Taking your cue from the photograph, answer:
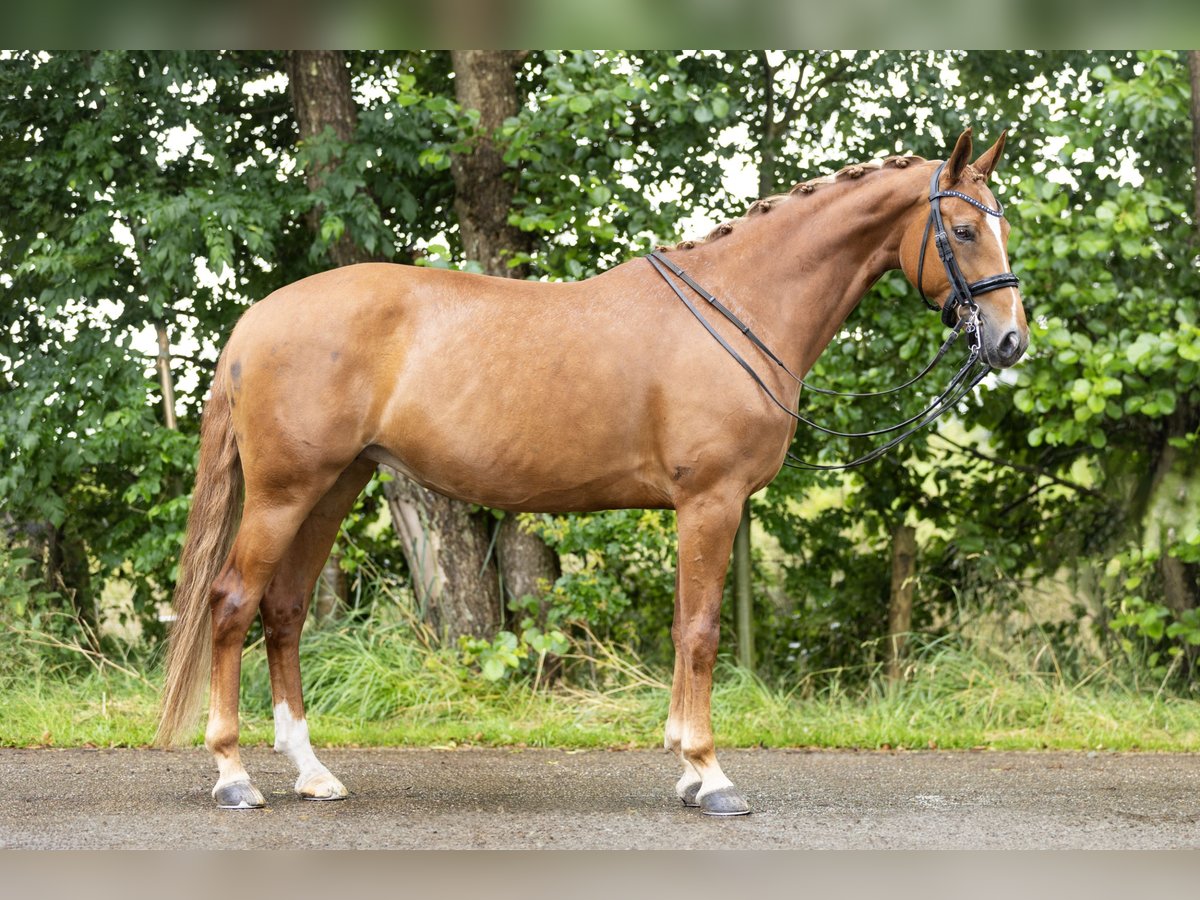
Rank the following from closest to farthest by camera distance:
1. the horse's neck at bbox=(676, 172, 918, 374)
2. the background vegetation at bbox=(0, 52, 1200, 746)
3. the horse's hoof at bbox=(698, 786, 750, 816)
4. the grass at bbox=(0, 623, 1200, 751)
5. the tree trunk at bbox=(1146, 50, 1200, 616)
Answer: the horse's hoof at bbox=(698, 786, 750, 816), the horse's neck at bbox=(676, 172, 918, 374), the grass at bbox=(0, 623, 1200, 751), the background vegetation at bbox=(0, 52, 1200, 746), the tree trunk at bbox=(1146, 50, 1200, 616)

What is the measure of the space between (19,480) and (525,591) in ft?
10.2

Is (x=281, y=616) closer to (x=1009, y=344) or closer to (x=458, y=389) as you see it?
(x=458, y=389)

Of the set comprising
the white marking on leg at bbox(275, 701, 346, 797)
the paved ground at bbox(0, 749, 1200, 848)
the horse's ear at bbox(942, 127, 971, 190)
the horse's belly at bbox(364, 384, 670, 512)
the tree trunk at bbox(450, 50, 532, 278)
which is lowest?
the paved ground at bbox(0, 749, 1200, 848)

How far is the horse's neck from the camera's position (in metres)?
4.57

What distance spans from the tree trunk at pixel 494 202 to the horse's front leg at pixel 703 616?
298 centimetres

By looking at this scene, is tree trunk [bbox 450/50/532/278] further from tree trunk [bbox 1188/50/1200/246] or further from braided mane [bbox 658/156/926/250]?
tree trunk [bbox 1188/50/1200/246]

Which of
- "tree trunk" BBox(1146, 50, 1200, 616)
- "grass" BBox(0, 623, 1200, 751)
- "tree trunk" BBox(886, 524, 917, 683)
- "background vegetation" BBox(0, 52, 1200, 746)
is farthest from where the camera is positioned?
"tree trunk" BBox(886, 524, 917, 683)

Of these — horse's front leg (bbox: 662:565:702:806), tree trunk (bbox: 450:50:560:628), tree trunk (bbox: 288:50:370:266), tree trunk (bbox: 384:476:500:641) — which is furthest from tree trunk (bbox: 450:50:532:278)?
horse's front leg (bbox: 662:565:702:806)

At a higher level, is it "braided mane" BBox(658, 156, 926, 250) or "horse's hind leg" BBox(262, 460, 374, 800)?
"braided mane" BBox(658, 156, 926, 250)

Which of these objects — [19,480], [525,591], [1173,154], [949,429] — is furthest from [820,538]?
[19,480]

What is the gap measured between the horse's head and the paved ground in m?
1.72

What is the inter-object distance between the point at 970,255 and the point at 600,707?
3445 mm

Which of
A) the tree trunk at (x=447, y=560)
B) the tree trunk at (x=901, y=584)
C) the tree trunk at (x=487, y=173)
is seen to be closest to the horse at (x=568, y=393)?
the tree trunk at (x=447, y=560)

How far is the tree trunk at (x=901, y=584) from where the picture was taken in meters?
7.68
